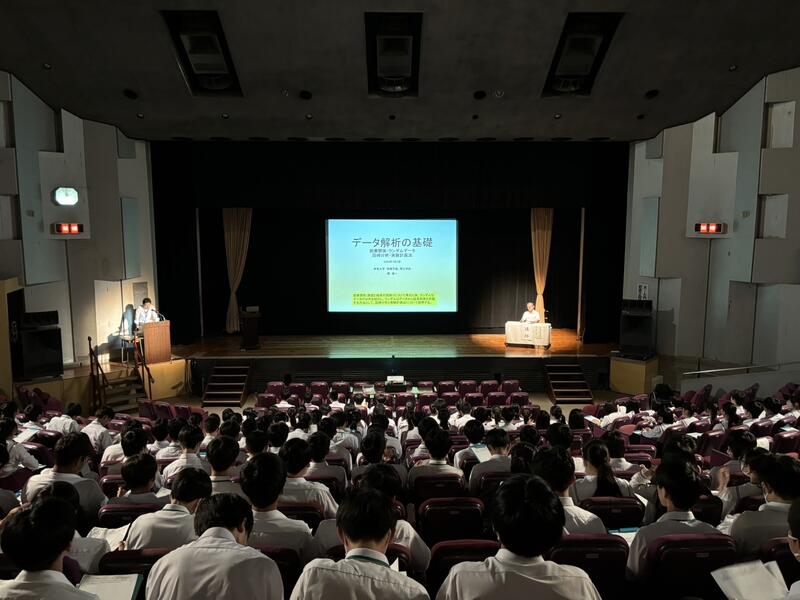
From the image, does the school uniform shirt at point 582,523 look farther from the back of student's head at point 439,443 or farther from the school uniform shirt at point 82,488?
the school uniform shirt at point 82,488

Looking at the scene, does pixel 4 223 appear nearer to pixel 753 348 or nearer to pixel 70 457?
pixel 70 457

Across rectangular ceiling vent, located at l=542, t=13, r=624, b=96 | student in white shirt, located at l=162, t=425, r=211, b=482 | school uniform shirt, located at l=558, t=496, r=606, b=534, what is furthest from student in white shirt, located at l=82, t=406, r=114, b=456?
rectangular ceiling vent, located at l=542, t=13, r=624, b=96

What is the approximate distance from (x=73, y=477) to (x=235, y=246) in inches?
522

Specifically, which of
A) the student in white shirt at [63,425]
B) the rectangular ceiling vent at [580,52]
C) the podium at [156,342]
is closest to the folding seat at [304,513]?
the student in white shirt at [63,425]

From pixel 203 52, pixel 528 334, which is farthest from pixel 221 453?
pixel 528 334

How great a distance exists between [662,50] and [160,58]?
8328 millimetres

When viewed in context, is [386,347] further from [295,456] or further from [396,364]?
[295,456]

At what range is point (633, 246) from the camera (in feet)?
49.1

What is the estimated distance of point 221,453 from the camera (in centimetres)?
424

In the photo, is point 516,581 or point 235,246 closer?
point 516,581

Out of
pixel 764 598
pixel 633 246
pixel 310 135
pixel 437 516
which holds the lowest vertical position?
pixel 437 516

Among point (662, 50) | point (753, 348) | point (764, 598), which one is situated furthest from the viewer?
→ point (753, 348)

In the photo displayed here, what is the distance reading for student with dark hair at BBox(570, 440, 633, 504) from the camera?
14.6ft

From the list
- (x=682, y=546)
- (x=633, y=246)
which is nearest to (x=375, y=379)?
(x=633, y=246)
